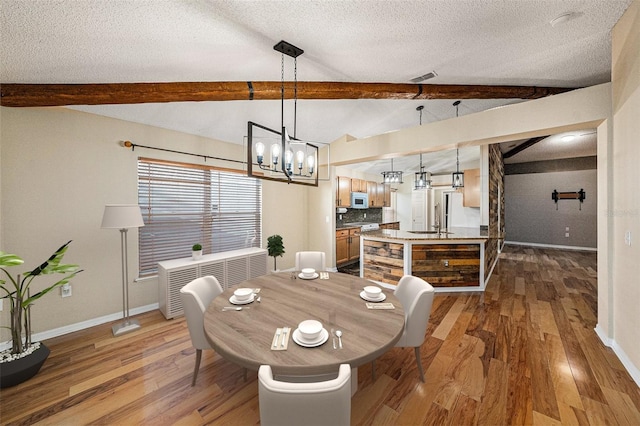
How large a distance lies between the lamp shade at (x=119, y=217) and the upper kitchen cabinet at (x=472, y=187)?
20.6 ft

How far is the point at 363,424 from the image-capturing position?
1.53 m

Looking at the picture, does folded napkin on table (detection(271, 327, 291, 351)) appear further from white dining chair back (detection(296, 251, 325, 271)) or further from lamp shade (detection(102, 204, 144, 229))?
lamp shade (detection(102, 204, 144, 229))

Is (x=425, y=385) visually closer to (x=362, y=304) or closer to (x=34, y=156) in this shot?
(x=362, y=304)

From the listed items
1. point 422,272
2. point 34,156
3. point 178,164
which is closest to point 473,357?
point 422,272

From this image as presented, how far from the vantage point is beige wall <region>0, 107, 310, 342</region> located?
2.39 m

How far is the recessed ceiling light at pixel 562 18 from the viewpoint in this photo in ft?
5.88

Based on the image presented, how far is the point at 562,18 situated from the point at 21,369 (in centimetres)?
500

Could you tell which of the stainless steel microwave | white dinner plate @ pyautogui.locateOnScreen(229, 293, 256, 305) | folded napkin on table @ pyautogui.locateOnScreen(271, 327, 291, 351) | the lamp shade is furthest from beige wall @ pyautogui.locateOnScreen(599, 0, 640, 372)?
the lamp shade

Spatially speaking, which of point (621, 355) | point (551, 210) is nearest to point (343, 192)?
point (621, 355)

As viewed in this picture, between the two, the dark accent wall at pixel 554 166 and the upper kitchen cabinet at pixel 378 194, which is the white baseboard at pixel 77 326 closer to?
the upper kitchen cabinet at pixel 378 194

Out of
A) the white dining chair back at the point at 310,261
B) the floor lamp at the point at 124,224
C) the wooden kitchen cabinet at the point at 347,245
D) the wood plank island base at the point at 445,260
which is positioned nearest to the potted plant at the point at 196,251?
the floor lamp at the point at 124,224

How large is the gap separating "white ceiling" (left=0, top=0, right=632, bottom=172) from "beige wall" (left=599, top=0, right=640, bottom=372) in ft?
0.76

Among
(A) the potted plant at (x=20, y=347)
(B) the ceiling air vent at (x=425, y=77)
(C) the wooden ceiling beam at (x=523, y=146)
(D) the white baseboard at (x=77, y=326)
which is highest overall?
(C) the wooden ceiling beam at (x=523, y=146)

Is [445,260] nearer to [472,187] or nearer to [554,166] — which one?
[472,187]
